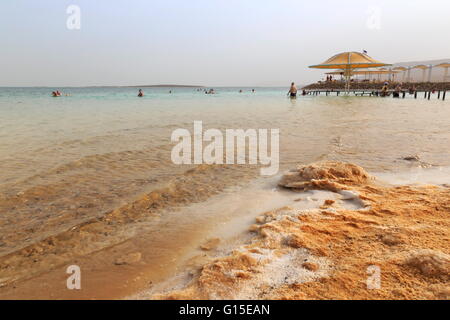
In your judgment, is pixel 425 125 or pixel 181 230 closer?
pixel 181 230

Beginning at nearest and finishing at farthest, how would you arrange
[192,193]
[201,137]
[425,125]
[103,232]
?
[103,232] < [192,193] < [201,137] < [425,125]

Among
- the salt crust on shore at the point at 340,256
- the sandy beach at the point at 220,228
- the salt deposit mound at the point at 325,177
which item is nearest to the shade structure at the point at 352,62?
the sandy beach at the point at 220,228

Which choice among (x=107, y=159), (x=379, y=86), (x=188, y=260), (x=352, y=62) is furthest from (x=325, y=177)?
(x=379, y=86)

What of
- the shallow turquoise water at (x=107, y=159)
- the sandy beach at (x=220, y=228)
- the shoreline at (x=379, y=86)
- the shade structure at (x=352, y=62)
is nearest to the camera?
the sandy beach at (x=220, y=228)

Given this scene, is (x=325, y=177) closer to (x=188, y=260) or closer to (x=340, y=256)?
(x=340, y=256)

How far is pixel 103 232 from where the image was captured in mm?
2961

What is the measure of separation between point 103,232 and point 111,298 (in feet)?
3.75

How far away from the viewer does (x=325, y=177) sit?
161 inches

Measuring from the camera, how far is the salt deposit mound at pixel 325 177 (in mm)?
3922

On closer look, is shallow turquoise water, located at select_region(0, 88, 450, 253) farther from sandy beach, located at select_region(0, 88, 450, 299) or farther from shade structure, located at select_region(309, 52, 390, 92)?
shade structure, located at select_region(309, 52, 390, 92)

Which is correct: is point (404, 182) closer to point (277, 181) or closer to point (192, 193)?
point (277, 181)

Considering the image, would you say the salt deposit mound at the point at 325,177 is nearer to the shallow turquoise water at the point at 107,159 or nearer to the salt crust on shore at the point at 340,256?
the salt crust on shore at the point at 340,256

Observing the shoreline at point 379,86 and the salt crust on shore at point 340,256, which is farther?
the shoreline at point 379,86
